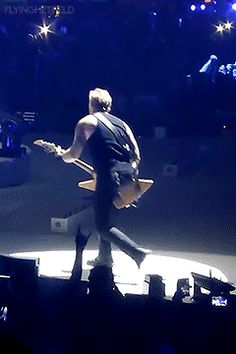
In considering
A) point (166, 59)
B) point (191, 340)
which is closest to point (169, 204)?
point (191, 340)

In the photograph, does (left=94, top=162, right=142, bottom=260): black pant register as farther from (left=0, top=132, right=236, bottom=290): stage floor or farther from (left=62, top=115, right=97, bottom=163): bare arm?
(left=0, top=132, right=236, bottom=290): stage floor

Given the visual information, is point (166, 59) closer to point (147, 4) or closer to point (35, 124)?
Answer: point (147, 4)

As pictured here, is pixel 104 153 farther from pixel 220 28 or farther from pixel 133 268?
pixel 220 28

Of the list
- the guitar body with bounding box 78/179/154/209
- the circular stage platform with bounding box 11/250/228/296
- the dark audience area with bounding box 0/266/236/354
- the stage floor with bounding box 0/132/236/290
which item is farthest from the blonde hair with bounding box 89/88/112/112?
the dark audience area with bounding box 0/266/236/354

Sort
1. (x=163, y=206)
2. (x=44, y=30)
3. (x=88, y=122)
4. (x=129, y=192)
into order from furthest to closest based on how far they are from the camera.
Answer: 1. (x=44, y=30)
2. (x=163, y=206)
3. (x=129, y=192)
4. (x=88, y=122)

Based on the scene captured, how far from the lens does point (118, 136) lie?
492cm

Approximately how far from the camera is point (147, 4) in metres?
14.8

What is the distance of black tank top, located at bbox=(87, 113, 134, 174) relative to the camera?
A: 484 centimetres

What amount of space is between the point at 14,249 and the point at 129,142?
1.48 meters

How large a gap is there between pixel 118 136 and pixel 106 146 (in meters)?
0.11

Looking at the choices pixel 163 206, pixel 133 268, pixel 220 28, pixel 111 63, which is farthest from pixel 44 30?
pixel 133 268

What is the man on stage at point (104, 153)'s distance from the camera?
484cm

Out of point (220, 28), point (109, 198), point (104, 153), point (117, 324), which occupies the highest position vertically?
point (220, 28)

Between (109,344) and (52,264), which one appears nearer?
(109,344)
